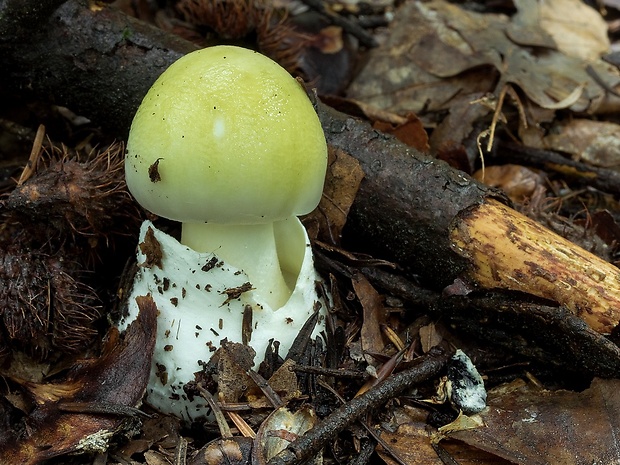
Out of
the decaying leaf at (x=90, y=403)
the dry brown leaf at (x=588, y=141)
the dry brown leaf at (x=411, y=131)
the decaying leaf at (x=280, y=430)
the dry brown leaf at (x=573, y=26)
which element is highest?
the dry brown leaf at (x=573, y=26)

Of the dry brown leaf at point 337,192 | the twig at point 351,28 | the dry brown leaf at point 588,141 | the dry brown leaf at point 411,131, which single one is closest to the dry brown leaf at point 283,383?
the dry brown leaf at point 337,192

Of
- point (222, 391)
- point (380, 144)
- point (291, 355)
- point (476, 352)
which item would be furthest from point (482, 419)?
point (380, 144)

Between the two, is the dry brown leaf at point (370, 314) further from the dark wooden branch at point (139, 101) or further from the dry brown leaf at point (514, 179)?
the dry brown leaf at point (514, 179)

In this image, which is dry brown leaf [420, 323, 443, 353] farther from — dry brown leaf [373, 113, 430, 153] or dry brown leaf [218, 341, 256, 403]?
dry brown leaf [373, 113, 430, 153]

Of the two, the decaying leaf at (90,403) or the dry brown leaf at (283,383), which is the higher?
the dry brown leaf at (283,383)

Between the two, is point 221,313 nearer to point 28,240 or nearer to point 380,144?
point 28,240
